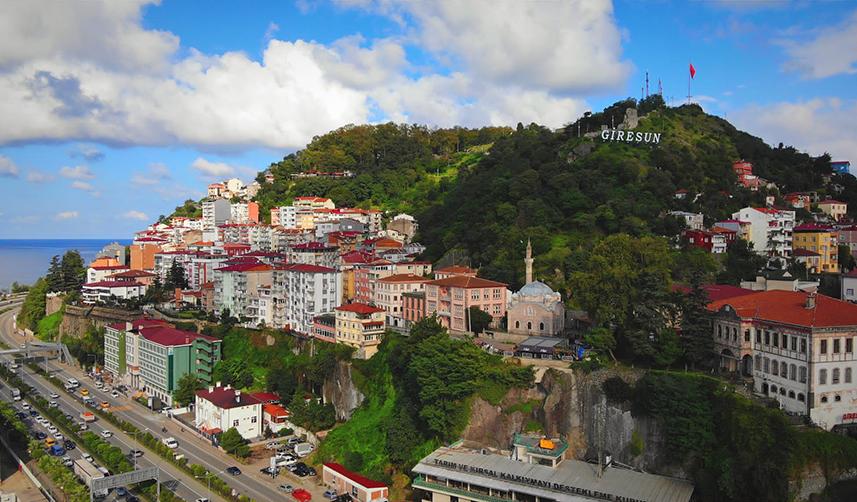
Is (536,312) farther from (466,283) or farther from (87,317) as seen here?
(87,317)

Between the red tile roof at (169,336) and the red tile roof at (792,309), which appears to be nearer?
the red tile roof at (792,309)

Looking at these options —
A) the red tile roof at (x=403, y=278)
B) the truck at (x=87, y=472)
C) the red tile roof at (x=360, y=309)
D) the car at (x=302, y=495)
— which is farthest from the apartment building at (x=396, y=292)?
the truck at (x=87, y=472)

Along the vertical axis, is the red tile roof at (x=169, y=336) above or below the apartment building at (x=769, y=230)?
below

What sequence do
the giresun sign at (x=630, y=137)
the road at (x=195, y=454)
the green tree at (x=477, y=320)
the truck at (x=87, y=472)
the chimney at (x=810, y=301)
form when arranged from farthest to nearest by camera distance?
the giresun sign at (x=630, y=137), the green tree at (x=477, y=320), the road at (x=195, y=454), the truck at (x=87, y=472), the chimney at (x=810, y=301)

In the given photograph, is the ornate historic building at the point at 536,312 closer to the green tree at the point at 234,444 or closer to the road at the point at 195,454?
the road at the point at 195,454

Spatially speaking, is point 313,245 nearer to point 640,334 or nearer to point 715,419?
point 640,334

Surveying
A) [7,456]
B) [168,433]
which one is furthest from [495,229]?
[7,456]
